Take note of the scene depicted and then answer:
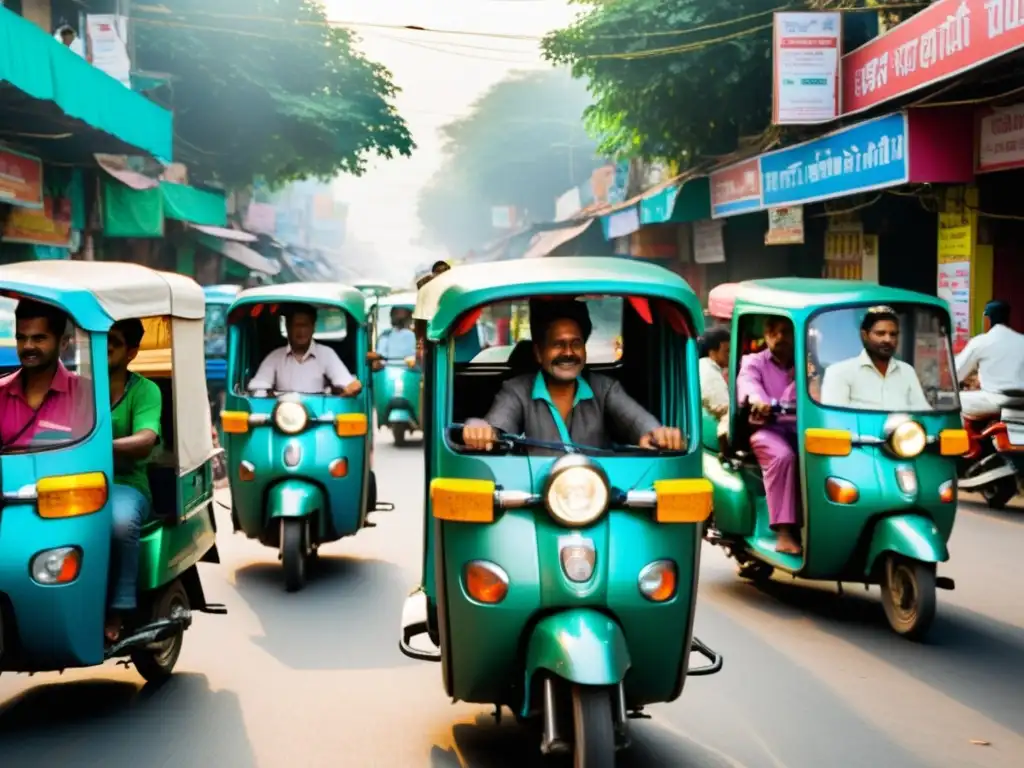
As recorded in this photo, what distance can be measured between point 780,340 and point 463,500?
353cm

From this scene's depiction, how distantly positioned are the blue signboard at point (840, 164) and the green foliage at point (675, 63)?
6.69 feet

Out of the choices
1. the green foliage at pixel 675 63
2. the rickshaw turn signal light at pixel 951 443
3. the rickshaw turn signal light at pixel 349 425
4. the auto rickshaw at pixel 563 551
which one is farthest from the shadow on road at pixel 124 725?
the green foliage at pixel 675 63

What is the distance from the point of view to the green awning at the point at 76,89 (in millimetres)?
12188

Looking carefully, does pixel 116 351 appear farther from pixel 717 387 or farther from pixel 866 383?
pixel 717 387

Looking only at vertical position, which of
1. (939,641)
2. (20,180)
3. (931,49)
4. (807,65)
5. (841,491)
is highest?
(807,65)

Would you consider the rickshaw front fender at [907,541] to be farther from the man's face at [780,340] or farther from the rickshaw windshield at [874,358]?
the man's face at [780,340]

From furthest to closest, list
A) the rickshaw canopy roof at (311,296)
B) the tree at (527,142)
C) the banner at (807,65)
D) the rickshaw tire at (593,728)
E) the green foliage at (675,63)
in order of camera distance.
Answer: the tree at (527,142) < the green foliage at (675,63) < the banner at (807,65) < the rickshaw canopy roof at (311,296) < the rickshaw tire at (593,728)

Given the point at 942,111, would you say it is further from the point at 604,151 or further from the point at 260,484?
the point at 604,151

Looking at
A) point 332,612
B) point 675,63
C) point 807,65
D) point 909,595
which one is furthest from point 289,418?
point 675,63

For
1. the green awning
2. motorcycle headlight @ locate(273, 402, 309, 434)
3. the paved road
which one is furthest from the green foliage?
the paved road

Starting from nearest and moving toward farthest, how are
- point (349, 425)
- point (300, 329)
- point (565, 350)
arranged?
point (565, 350), point (349, 425), point (300, 329)

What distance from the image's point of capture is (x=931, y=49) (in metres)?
12.3

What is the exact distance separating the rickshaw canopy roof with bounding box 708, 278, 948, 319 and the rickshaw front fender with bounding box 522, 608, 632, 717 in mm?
3048

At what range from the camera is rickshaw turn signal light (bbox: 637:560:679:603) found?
13.0 feet
